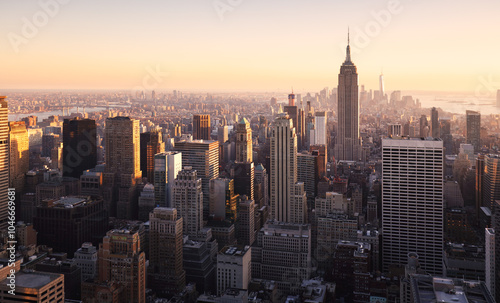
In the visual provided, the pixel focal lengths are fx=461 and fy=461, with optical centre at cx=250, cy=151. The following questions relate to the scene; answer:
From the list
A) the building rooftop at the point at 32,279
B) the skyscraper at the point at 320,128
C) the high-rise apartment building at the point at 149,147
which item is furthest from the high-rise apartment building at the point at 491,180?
the building rooftop at the point at 32,279

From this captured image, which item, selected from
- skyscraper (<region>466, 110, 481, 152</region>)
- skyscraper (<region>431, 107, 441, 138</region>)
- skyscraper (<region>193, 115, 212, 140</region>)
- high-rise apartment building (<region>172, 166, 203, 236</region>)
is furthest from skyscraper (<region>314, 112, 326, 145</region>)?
high-rise apartment building (<region>172, 166, 203, 236</region>)

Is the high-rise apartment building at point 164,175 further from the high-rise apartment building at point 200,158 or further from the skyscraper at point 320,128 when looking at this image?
the skyscraper at point 320,128

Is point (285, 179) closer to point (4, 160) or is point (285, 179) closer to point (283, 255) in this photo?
point (283, 255)

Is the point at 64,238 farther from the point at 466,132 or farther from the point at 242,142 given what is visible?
the point at 466,132

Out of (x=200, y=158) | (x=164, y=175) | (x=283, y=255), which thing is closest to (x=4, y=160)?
(x=164, y=175)

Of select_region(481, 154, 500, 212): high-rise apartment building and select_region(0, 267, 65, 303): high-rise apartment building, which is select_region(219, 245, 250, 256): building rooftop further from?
select_region(481, 154, 500, 212): high-rise apartment building

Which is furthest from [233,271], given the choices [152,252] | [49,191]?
[49,191]
